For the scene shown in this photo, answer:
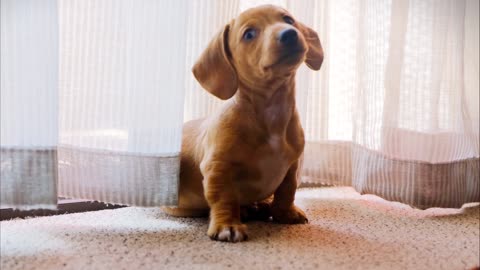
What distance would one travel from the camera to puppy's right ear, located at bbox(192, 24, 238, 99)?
106cm

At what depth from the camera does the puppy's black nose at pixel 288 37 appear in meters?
0.97

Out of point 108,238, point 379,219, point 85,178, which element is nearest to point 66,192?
point 85,178

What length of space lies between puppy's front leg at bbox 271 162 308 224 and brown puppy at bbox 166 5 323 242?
0.05 m

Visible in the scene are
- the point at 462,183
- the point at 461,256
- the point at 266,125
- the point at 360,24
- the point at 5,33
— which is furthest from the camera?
the point at 360,24

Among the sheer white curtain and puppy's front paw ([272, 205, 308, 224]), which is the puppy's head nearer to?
the sheer white curtain

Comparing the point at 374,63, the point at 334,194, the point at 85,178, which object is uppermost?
the point at 374,63

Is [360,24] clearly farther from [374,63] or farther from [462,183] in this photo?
[462,183]

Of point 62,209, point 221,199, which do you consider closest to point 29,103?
point 62,209

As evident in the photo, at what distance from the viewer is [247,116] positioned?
1.07 meters

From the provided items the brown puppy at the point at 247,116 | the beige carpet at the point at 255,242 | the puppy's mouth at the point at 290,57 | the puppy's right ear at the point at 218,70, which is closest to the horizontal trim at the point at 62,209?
the beige carpet at the point at 255,242

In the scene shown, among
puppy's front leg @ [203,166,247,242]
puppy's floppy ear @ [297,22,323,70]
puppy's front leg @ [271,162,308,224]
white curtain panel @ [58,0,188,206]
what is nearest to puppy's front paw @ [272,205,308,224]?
puppy's front leg @ [271,162,308,224]

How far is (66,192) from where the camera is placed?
1105 mm

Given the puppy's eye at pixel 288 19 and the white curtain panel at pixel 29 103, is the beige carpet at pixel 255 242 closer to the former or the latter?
the white curtain panel at pixel 29 103

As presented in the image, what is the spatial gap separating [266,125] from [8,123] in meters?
0.52
